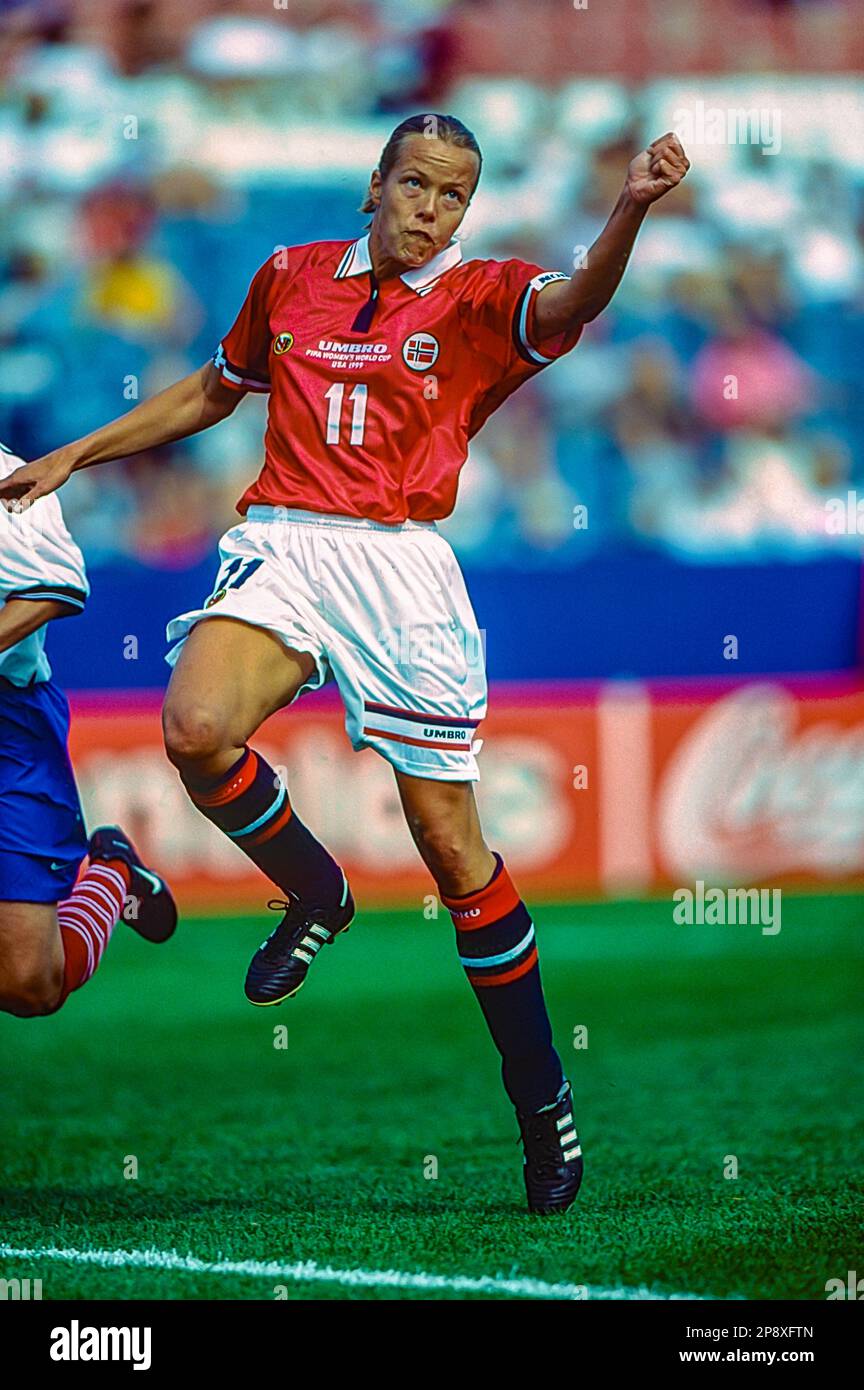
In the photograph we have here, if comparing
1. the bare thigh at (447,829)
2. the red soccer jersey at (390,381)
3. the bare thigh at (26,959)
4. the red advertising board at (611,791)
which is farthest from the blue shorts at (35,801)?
the red advertising board at (611,791)

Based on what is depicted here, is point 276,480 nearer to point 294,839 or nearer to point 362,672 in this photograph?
point 362,672

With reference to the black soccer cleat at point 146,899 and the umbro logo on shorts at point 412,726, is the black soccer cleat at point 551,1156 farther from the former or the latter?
the black soccer cleat at point 146,899

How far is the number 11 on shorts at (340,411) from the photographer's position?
4.29 meters

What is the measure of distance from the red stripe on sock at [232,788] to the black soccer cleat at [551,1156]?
980 mm

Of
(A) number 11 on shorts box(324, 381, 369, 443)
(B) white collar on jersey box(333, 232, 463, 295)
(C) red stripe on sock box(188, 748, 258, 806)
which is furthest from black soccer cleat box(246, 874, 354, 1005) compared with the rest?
(B) white collar on jersey box(333, 232, 463, 295)

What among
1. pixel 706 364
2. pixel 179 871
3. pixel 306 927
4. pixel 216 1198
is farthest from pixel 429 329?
pixel 706 364

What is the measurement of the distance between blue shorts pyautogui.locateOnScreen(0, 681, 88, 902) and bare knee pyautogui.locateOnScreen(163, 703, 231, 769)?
1.90 feet

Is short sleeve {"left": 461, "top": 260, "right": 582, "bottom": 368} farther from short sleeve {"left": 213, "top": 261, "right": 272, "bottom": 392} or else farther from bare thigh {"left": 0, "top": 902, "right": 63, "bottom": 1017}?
bare thigh {"left": 0, "top": 902, "right": 63, "bottom": 1017}

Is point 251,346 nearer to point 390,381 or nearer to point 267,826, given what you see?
point 390,381

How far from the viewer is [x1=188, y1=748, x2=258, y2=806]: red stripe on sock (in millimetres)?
4273

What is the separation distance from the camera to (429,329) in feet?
14.1

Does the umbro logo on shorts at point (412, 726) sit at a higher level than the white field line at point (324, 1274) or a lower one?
higher
